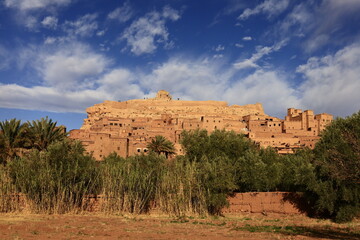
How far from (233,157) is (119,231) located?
37.5 feet

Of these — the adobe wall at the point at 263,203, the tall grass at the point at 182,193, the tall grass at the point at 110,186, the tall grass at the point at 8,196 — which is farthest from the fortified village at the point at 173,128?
the adobe wall at the point at 263,203

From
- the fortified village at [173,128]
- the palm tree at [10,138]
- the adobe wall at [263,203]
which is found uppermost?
the fortified village at [173,128]

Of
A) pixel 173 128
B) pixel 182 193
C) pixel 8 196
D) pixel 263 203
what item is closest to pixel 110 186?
pixel 182 193

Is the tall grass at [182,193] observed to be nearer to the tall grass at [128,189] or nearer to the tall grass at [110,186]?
the tall grass at [110,186]

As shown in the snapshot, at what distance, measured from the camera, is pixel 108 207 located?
17.0 m

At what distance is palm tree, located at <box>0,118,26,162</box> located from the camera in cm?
2208

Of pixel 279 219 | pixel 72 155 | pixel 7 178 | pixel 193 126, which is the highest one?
pixel 193 126

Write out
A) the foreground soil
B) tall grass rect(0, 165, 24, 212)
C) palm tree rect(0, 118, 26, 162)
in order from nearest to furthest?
the foreground soil < tall grass rect(0, 165, 24, 212) < palm tree rect(0, 118, 26, 162)

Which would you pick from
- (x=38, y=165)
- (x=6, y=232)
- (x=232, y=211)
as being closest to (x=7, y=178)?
(x=38, y=165)

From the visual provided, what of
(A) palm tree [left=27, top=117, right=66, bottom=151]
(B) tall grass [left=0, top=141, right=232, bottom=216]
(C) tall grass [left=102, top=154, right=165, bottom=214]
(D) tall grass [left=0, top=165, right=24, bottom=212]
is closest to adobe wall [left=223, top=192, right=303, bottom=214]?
(B) tall grass [left=0, top=141, right=232, bottom=216]

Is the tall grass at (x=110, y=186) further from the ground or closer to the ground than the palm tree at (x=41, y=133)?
closer to the ground

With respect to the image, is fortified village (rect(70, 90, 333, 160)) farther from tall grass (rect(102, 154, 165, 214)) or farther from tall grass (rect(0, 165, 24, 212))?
tall grass (rect(0, 165, 24, 212))

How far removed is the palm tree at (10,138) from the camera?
2208 cm

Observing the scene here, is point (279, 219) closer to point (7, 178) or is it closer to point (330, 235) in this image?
point (330, 235)
